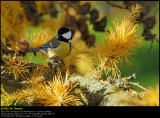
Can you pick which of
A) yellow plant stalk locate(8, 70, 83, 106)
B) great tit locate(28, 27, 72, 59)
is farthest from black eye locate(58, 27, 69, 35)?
yellow plant stalk locate(8, 70, 83, 106)

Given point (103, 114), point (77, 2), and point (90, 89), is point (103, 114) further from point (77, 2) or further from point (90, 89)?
point (77, 2)

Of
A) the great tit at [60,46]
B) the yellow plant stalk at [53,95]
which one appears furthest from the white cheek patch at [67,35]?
the yellow plant stalk at [53,95]

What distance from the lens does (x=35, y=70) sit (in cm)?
48

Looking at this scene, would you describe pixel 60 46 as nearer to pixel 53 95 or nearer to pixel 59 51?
pixel 59 51

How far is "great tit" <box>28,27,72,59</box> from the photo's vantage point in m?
0.48

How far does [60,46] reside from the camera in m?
0.49

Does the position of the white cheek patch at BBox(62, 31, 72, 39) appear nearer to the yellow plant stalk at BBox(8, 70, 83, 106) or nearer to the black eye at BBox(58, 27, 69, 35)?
the black eye at BBox(58, 27, 69, 35)

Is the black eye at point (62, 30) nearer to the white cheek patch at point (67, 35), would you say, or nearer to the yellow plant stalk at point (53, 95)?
the white cheek patch at point (67, 35)

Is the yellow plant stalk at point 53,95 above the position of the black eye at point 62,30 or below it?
below

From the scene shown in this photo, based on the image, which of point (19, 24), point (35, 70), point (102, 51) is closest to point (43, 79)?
point (35, 70)

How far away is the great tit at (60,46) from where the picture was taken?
48 centimetres

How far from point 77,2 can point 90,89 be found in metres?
0.80

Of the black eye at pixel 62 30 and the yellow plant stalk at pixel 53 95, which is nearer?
the yellow plant stalk at pixel 53 95

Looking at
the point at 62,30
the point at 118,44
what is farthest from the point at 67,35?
the point at 118,44
